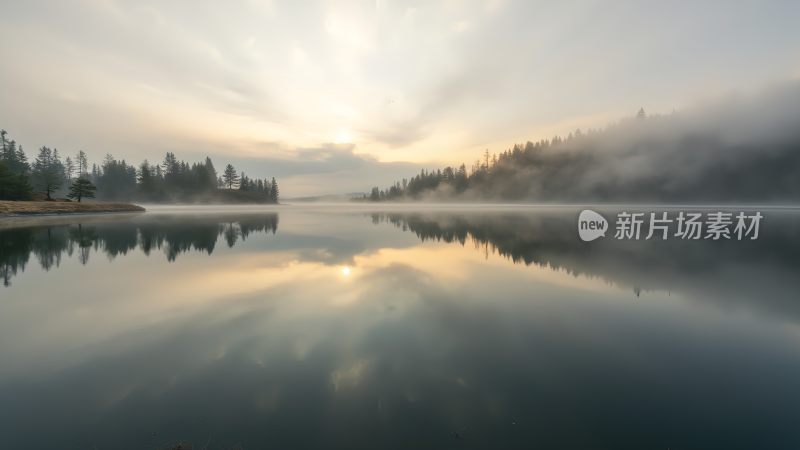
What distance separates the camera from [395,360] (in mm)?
9141

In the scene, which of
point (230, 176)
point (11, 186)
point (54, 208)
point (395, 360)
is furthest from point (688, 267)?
point (230, 176)

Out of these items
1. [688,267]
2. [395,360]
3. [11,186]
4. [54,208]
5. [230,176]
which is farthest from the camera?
[230,176]

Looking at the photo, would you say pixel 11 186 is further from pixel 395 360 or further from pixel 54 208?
pixel 395 360

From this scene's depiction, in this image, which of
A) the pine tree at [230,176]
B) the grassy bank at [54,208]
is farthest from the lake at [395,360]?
the pine tree at [230,176]

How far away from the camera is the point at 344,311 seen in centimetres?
1341

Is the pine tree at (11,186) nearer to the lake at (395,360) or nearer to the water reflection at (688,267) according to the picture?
the lake at (395,360)

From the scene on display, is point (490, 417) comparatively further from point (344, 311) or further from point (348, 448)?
point (344, 311)

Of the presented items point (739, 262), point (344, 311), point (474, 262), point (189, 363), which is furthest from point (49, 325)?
point (739, 262)

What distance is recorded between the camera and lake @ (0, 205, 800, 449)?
625 centimetres

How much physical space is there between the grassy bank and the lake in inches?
2784

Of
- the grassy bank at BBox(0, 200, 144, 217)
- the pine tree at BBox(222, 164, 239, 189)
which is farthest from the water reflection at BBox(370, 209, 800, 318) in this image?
the pine tree at BBox(222, 164, 239, 189)

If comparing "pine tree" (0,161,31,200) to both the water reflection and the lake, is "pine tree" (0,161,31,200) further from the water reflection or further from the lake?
the water reflection

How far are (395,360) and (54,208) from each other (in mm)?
109825

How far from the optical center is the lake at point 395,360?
20.5ft
